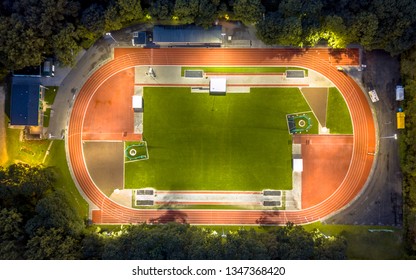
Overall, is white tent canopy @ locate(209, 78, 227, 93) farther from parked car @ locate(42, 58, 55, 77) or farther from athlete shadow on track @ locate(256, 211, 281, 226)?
parked car @ locate(42, 58, 55, 77)

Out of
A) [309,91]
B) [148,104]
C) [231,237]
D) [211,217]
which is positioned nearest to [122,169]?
[148,104]

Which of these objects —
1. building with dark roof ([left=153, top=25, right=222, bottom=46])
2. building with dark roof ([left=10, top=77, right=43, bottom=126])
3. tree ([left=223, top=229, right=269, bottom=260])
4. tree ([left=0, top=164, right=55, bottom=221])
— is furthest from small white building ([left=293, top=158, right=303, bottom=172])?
building with dark roof ([left=10, top=77, right=43, bottom=126])

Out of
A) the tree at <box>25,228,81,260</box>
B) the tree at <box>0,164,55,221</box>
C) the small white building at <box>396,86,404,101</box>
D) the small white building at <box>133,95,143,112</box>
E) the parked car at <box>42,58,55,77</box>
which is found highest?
the parked car at <box>42,58,55,77</box>

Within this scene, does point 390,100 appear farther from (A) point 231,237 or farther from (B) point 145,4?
(B) point 145,4

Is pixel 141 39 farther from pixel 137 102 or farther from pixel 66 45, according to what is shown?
pixel 66 45

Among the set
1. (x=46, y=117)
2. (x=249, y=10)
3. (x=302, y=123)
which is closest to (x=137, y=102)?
(x=46, y=117)

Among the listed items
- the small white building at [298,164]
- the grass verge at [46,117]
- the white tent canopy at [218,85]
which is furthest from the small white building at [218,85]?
the grass verge at [46,117]

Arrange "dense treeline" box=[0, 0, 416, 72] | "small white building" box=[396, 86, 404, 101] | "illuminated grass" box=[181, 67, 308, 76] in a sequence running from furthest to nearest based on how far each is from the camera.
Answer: "illuminated grass" box=[181, 67, 308, 76], "small white building" box=[396, 86, 404, 101], "dense treeline" box=[0, 0, 416, 72]
